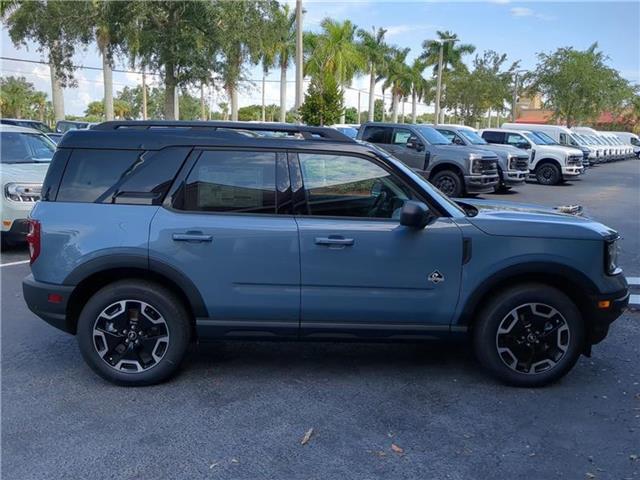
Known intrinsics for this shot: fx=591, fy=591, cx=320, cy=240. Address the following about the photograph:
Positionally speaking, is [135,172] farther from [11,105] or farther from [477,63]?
[11,105]

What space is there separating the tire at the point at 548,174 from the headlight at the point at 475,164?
7.63m

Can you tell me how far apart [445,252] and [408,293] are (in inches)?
15.3

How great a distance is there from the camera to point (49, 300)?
421 centimetres

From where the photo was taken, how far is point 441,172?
15.5m

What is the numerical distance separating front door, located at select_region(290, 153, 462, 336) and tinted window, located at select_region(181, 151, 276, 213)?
0.23m

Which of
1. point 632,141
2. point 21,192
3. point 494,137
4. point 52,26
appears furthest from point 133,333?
point 632,141

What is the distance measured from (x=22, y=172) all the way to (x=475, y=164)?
1064 cm

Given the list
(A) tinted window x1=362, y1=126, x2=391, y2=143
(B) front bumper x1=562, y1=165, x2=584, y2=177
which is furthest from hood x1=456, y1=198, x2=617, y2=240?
(B) front bumper x1=562, y1=165, x2=584, y2=177

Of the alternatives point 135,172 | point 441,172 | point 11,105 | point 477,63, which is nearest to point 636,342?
point 135,172

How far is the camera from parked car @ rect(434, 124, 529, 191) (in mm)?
17062

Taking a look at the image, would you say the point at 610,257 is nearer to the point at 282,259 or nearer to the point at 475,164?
the point at 282,259

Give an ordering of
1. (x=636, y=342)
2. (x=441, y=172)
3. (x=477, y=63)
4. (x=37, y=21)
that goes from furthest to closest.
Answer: (x=477, y=63) < (x=37, y=21) < (x=441, y=172) < (x=636, y=342)

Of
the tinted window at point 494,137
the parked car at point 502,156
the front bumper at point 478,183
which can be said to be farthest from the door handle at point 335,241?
→ the tinted window at point 494,137

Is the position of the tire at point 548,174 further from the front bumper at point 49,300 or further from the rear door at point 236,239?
the front bumper at point 49,300
